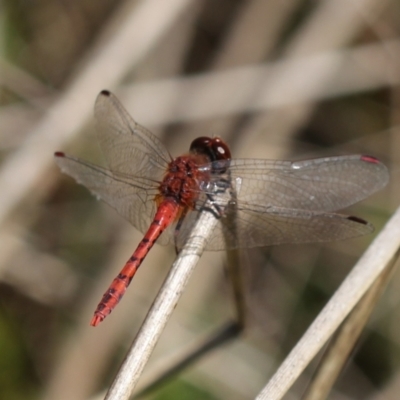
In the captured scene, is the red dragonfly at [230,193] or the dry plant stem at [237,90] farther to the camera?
the dry plant stem at [237,90]

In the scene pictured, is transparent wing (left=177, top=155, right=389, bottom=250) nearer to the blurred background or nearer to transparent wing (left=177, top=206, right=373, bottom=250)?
transparent wing (left=177, top=206, right=373, bottom=250)

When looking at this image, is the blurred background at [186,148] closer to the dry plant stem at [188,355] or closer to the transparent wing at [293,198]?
the dry plant stem at [188,355]

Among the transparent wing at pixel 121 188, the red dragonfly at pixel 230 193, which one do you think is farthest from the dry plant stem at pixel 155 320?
the transparent wing at pixel 121 188

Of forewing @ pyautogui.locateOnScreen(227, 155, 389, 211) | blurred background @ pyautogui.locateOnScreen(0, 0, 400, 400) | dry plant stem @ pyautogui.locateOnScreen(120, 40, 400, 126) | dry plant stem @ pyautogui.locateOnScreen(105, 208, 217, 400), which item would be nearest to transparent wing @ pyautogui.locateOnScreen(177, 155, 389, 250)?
forewing @ pyautogui.locateOnScreen(227, 155, 389, 211)

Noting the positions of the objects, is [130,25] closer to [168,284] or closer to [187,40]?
[187,40]

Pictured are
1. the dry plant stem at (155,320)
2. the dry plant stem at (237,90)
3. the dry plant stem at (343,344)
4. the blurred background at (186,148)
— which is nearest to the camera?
the dry plant stem at (155,320)

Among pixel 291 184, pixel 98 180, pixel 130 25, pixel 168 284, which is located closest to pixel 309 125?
pixel 130 25
